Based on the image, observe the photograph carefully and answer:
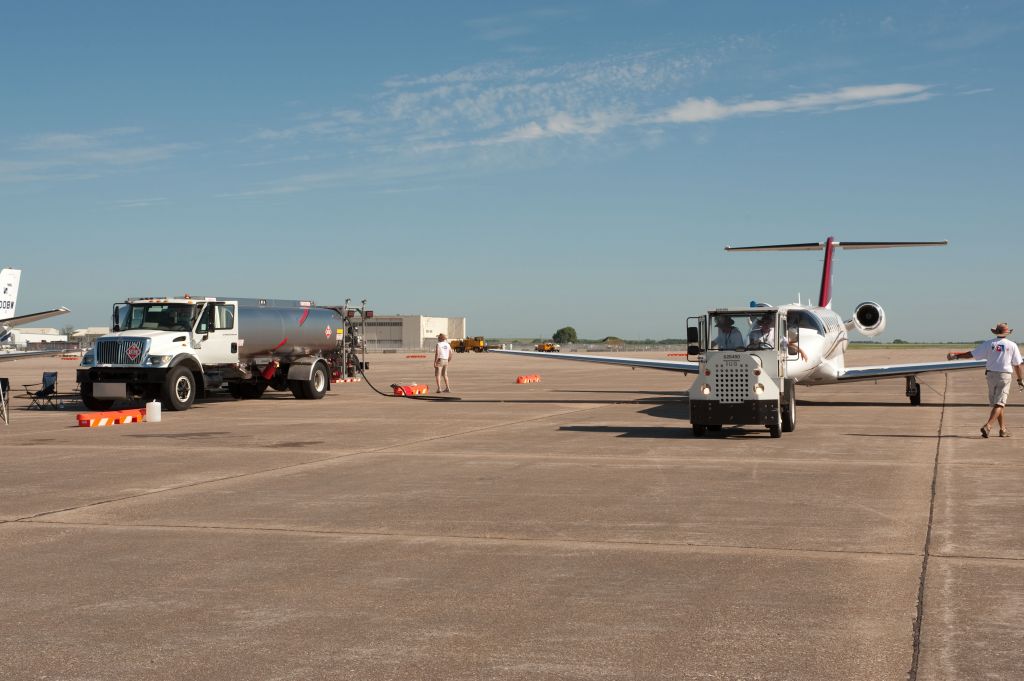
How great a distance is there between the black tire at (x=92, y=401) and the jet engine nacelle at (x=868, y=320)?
1980 centimetres

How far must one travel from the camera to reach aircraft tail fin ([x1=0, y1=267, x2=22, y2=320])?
43.9 m

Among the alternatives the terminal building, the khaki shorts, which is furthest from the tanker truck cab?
the terminal building

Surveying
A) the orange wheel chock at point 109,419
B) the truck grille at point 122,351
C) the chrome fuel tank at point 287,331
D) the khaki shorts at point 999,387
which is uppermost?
the chrome fuel tank at point 287,331

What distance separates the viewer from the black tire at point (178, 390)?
23688 mm

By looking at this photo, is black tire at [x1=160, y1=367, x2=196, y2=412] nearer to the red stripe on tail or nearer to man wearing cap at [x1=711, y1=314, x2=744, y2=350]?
man wearing cap at [x1=711, y1=314, x2=744, y2=350]

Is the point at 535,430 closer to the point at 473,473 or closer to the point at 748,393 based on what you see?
the point at 748,393

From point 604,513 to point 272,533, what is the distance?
10.2 feet

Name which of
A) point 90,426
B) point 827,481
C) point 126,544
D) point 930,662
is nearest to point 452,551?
point 126,544

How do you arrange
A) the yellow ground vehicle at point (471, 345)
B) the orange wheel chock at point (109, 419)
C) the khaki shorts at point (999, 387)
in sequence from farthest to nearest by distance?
the yellow ground vehicle at point (471, 345) → the orange wheel chock at point (109, 419) → the khaki shorts at point (999, 387)

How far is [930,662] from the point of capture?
16.7 ft

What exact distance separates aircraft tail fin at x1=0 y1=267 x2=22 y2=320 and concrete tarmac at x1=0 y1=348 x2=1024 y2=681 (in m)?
31.3

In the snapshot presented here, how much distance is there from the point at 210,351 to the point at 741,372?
47.7ft

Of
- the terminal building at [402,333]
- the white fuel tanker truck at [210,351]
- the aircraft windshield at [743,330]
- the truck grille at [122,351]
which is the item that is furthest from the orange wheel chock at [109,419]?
the terminal building at [402,333]

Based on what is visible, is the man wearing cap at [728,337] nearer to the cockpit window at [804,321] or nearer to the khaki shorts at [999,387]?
the khaki shorts at [999,387]
